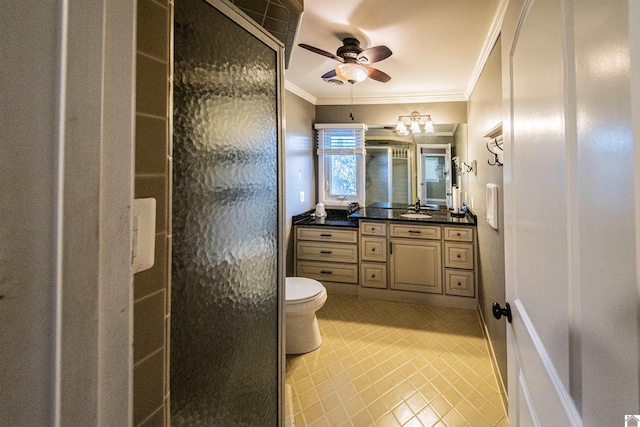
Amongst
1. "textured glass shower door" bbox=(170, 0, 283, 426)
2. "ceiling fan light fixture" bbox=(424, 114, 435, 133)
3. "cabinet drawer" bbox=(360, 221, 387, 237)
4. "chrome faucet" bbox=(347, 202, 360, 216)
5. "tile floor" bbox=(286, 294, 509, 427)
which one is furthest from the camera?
"chrome faucet" bbox=(347, 202, 360, 216)

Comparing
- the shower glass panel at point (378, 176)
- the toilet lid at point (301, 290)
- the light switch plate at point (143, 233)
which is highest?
the shower glass panel at point (378, 176)

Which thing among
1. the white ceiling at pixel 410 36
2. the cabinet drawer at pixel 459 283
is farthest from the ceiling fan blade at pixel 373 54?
the cabinet drawer at pixel 459 283

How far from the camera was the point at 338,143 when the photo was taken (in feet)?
12.6

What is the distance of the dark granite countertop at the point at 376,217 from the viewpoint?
2974 mm

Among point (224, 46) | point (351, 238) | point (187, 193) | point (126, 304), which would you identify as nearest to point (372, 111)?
point (351, 238)

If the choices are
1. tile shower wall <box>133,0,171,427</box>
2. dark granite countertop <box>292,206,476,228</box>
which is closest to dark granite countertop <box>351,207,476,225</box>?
dark granite countertop <box>292,206,476,228</box>

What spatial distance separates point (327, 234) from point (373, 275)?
67 centimetres

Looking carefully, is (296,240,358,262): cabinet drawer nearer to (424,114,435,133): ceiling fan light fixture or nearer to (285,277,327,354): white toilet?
(285,277,327,354): white toilet

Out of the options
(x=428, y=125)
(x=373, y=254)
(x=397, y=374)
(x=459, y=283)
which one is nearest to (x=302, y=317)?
(x=397, y=374)

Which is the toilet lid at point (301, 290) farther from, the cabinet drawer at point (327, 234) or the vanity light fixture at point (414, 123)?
the vanity light fixture at point (414, 123)

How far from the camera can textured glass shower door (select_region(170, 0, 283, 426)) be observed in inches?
27.5

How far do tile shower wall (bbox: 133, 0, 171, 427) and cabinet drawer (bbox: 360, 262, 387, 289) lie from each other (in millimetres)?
2738

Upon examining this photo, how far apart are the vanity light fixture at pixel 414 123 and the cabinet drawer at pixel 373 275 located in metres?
1.61

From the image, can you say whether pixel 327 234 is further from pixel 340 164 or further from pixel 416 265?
pixel 340 164
